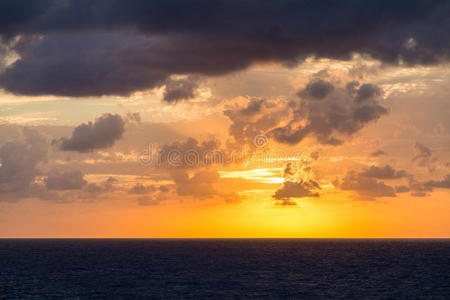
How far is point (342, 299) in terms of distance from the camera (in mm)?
81875

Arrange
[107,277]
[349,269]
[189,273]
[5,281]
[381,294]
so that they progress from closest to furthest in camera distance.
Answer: [381,294] < [5,281] < [107,277] < [189,273] < [349,269]

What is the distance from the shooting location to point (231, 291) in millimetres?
89500

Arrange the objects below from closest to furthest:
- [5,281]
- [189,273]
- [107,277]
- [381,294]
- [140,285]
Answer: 1. [381,294]
2. [140,285]
3. [5,281]
4. [107,277]
5. [189,273]

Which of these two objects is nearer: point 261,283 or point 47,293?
point 47,293

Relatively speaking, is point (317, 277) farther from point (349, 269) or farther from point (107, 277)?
point (107, 277)

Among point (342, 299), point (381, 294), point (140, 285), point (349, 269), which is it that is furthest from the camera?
point (349, 269)

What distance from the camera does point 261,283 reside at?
10219 centimetres

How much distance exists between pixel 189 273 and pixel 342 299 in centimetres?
4712

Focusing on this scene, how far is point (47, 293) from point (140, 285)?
16759 mm

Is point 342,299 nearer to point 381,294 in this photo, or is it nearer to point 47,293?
point 381,294

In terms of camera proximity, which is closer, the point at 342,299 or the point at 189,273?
the point at 342,299

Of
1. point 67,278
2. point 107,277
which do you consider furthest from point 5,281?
point 107,277

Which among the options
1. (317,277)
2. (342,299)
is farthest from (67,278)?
(342,299)

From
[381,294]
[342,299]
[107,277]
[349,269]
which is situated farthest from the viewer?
[349,269]
